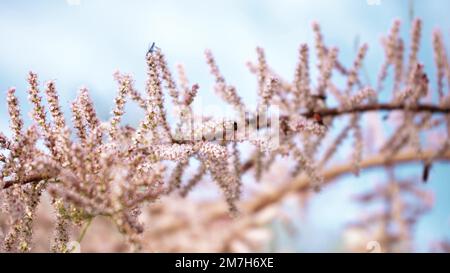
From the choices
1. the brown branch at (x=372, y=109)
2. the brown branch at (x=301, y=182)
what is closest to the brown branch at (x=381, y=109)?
the brown branch at (x=372, y=109)

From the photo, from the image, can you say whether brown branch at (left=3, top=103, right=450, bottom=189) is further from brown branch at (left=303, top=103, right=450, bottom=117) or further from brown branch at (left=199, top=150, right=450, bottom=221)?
brown branch at (left=199, top=150, right=450, bottom=221)

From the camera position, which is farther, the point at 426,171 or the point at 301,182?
the point at 301,182

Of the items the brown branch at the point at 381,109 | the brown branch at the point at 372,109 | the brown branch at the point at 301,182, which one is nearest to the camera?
the brown branch at the point at 372,109

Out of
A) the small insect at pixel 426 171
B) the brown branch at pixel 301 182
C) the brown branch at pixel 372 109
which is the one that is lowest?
the small insect at pixel 426 171

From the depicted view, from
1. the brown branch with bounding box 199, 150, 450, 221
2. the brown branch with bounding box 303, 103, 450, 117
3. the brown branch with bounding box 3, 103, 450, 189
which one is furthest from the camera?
the brown branch with bounding box 199, 150, 450, 221

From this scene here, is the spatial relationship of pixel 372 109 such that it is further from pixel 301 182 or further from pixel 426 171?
pixel 301 182

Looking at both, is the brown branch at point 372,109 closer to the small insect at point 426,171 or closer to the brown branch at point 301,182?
the small insect at point 426,171

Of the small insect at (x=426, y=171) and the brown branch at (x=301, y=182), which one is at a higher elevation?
the brown branch at (x=301, y=182)

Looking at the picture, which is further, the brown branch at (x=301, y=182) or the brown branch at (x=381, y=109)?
the brown branch at (x=301, y=182)

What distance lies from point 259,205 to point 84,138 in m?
6.63

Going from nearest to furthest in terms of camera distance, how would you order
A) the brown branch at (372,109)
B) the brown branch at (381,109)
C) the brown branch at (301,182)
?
1. the brown branch at (372,109)
2. the brown branch at (381,109)
3. the brown branch at (301,182)

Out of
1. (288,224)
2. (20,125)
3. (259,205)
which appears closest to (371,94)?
(20,125)

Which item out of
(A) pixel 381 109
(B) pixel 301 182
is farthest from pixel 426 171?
(B) pixel 301 182

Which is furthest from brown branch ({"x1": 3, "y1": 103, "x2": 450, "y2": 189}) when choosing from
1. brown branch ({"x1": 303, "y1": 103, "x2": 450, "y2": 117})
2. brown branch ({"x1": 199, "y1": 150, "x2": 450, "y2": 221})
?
brown branch ({"x1": 199, "y1": 150, "x2": 450, "y2": 221})
